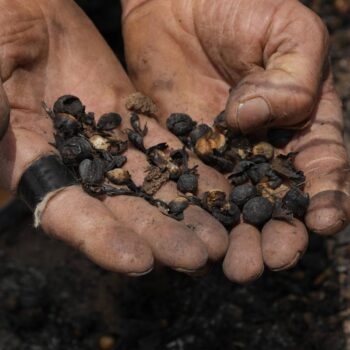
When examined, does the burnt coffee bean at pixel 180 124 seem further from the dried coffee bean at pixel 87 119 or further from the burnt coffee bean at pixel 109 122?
the dried coffee bean at pixel 87 119

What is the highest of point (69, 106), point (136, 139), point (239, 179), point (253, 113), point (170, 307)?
point (253, 113)

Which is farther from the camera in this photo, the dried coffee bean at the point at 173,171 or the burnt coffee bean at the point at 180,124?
the burnt coffee bean at the point at 180,124

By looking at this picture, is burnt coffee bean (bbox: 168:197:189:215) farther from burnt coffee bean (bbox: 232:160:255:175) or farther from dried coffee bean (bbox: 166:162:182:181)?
burnt coffee bean (bbox: 232:160:255:175)

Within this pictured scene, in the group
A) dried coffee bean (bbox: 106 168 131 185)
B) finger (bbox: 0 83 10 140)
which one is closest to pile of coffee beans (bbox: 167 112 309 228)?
dried coffee bean (bbox: 106 168 131 185)

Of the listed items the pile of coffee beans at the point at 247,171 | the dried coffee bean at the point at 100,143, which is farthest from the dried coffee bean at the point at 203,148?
the dried coffee bean at the point at 100,143

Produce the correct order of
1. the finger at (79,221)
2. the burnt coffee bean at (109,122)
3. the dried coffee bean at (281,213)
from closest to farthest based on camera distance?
the finger at (79,221)
the dried coffee bean at (281,213)
the burnt coffee bean at (109,122)

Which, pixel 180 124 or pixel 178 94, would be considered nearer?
pixel 180 124

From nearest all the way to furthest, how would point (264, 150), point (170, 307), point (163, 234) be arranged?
point (163, 234), point (264, 150), point (170, 307)

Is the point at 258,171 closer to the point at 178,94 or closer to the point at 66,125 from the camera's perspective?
the point at 178,94

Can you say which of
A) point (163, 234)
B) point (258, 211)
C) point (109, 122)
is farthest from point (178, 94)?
point (163, 234)
